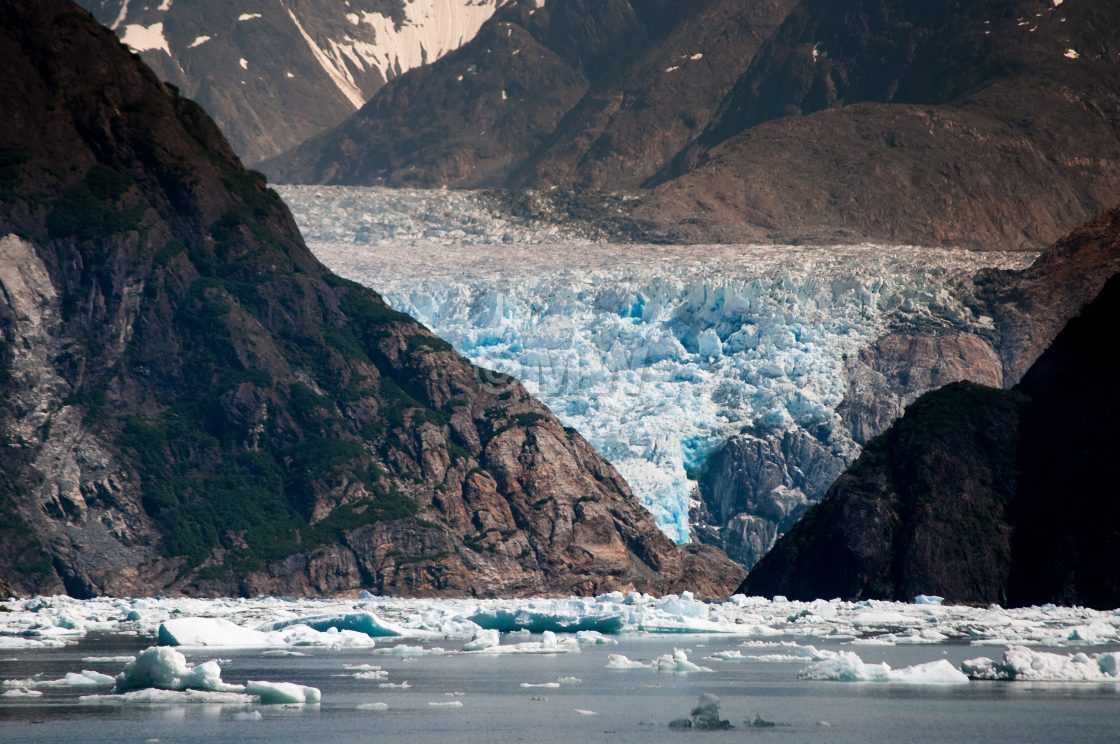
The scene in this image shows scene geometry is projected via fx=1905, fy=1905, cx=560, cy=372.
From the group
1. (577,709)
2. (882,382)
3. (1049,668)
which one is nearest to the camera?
(577,709)

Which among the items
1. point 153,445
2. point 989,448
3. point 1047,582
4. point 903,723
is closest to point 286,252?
A: point 153,445

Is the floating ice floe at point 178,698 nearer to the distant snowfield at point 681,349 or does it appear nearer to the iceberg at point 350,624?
the iceberg at point 350,624

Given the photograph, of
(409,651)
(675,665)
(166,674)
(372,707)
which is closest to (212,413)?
(409,651)

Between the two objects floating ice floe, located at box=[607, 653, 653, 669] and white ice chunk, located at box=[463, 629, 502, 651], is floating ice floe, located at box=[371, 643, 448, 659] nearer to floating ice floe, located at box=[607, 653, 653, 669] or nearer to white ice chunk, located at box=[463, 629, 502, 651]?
white ice chunk, located at box=[463, 629, 502, 651]

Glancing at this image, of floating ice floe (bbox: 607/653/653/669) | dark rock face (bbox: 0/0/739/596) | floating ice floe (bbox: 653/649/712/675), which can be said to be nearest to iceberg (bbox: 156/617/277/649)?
floating ice floe (bbox: 607/653/653/669)

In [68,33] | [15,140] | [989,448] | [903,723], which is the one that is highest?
[68,33]

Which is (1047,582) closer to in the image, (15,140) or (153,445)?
(153,445)

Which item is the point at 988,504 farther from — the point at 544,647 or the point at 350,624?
the point at 350,624
